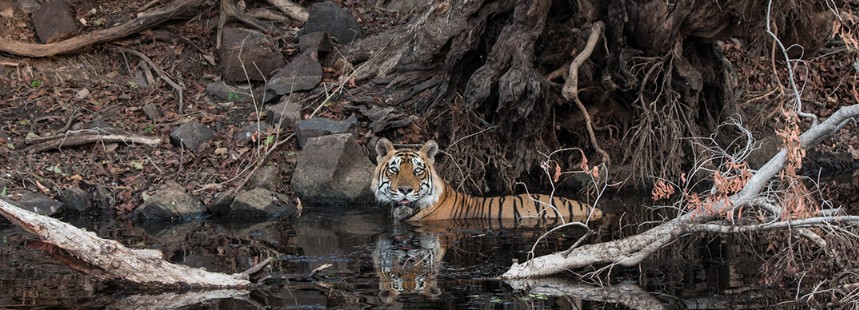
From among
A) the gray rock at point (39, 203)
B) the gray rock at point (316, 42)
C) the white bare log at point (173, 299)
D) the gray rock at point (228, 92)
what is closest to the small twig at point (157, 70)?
the gray rock at point (228, 92)

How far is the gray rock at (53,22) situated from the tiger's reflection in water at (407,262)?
6391mm

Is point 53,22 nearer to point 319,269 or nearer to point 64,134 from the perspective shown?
point 64,134

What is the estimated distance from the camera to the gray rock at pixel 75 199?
11336mm

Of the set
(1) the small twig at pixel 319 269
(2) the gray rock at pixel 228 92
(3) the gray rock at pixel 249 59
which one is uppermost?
(3) the gray rock at pixel 249 59

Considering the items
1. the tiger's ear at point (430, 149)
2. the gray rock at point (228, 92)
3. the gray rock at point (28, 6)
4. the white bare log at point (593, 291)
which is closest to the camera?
the white bare log at point (593, 291)

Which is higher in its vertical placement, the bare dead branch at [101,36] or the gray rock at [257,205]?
the bare dead branch at [101,36]

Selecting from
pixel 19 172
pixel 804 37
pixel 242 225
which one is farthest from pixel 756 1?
pixel 19 172

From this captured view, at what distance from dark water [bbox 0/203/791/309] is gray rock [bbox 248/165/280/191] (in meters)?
1.35

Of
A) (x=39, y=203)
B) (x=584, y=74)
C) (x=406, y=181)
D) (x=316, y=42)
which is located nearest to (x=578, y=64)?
(x=584, y=74)

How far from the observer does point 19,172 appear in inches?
459

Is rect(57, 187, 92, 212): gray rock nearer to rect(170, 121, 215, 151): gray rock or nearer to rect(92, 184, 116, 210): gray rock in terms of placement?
rect(92, 184, 116, 210): gray rock

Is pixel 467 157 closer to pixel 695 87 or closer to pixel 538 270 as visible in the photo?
pixel 695 87

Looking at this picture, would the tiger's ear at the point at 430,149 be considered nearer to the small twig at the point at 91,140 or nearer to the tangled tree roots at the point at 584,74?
the tangled tree roots at the point at 584,74

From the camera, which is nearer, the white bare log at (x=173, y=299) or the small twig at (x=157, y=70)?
the white bare log at (x=173, y=299)
